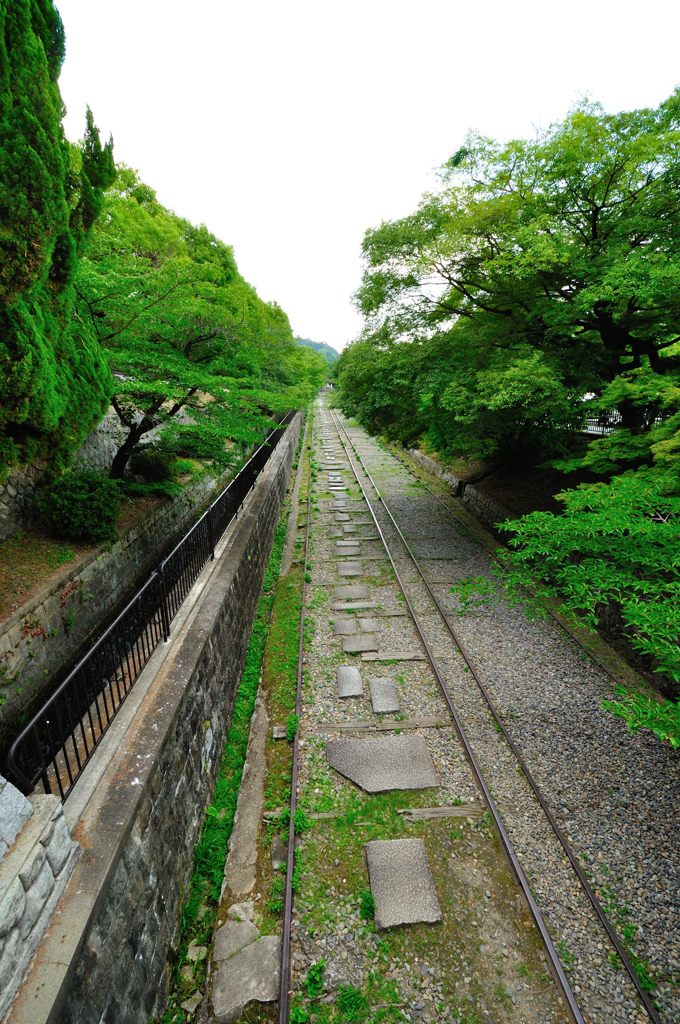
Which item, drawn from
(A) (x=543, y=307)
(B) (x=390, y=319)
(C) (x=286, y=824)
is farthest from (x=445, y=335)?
(C) (x=286, y=824)

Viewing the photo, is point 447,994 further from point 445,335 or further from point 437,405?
point 445,335

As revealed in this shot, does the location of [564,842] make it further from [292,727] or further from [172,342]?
[172,342]

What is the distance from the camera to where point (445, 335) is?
11742 millimetres

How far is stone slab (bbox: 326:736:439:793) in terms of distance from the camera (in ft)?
18.0

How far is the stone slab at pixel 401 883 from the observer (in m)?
4.18

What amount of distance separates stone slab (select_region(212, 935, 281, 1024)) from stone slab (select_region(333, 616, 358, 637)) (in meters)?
4.90

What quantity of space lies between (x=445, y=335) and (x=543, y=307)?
272cm

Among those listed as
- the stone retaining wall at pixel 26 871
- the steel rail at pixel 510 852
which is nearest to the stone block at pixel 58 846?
the stone retaining wall at pixel 26 871

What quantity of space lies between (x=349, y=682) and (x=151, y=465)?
6.72 meters

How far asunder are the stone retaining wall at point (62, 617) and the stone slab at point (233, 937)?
2.95 meters

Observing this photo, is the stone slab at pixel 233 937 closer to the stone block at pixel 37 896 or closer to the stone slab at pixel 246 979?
the stone slab at pixel 246 979

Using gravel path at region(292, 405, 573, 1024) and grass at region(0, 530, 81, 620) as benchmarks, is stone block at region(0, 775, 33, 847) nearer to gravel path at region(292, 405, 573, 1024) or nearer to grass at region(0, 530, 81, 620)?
grass at region(0, 530, 81, 620)

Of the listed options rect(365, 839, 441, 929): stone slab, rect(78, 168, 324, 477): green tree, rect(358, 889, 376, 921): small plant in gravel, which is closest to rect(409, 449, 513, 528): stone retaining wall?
rect(78, 168, 324, 477): green tree

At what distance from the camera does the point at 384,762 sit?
5793mm
